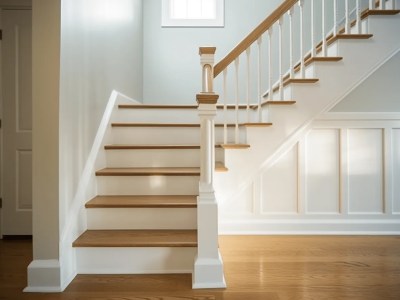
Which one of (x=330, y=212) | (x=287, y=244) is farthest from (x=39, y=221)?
(x=330, y=212)

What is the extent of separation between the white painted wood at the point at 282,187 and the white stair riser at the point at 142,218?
3.36 ft

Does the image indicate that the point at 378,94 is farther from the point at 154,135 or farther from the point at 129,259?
the point at 129,259

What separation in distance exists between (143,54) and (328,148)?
2819 millimetres

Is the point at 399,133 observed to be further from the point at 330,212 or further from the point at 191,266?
the point at 191,266

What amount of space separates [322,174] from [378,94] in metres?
0.87

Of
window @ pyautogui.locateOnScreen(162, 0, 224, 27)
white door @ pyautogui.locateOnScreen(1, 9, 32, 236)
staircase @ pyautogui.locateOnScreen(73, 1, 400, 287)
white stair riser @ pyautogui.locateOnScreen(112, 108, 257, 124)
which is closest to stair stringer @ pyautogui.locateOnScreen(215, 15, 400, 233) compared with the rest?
staircase @ pyautogui.locateOnScreen(73, 1, 400, 287)

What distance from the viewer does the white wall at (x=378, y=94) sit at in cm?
342

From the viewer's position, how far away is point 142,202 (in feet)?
8.68

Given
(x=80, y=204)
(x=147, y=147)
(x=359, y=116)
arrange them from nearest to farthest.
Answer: (x=80, y=204)
(x=147, y=147)
(x=359, y=116)

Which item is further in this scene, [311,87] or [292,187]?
[292,187]

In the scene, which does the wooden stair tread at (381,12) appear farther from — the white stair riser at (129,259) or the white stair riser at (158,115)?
the white stair riser at (129,259)

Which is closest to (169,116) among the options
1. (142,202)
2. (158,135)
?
(158,135)

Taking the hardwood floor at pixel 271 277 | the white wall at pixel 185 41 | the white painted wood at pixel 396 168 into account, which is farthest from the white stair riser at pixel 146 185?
the white wall at pixel 185 41

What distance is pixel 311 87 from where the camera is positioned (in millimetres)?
3096
